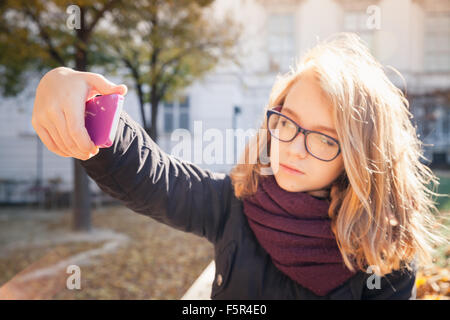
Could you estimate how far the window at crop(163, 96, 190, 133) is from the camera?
30.2ft

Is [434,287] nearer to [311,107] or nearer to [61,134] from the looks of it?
[311,107]

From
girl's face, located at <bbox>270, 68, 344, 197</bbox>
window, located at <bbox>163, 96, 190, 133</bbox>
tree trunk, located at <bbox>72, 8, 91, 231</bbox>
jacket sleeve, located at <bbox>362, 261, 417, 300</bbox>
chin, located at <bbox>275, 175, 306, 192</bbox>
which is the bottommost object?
tree trunk, located at <bbox>72, 8, 91, 231</bbox>

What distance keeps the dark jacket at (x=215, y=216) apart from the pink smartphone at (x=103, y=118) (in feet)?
0.54

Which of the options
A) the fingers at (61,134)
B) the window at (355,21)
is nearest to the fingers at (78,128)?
the fingers at (61,134)

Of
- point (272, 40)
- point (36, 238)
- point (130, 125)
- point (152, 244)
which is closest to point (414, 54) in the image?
point (272, 40)

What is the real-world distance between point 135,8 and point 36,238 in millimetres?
3520

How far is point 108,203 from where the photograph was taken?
7.38 metres

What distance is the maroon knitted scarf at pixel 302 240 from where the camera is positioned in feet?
3.54

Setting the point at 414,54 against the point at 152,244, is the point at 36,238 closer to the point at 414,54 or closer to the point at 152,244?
the point at 152,244

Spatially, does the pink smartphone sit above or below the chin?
above

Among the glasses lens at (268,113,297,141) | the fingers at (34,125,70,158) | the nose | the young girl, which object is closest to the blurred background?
the young girl

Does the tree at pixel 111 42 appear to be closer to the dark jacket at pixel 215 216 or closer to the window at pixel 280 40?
the window at pixel 280 40

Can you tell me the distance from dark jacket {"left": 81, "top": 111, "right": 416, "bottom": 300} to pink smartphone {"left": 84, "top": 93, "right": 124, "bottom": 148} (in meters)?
0.17

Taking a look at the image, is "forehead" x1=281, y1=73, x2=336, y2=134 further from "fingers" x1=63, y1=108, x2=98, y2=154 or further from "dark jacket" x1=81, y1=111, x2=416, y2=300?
"fingers" x1=63, y1=108, x2=98, y2=154
